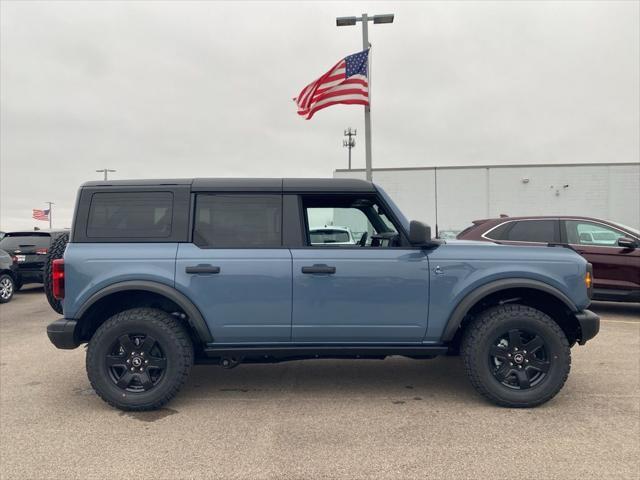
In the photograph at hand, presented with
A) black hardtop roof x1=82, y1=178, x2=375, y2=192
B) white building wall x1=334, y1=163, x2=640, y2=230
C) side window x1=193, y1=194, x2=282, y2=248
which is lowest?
side window x1=193, y1=194, x2=282, y2=248

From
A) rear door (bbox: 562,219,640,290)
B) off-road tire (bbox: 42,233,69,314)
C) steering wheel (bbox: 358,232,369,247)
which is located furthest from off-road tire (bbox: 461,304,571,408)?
rear door (bbox: 562,219,640,290)

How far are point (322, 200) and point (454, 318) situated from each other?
1507mm

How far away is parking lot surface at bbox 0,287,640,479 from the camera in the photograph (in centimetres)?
267

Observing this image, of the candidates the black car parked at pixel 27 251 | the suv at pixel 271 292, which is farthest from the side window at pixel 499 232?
the black car parked at pixel 27 251

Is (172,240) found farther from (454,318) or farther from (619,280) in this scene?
(619,280)

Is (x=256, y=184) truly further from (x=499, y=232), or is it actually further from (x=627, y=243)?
(x=627, y=243)

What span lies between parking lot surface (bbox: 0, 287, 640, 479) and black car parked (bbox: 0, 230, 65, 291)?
6470 millimetres

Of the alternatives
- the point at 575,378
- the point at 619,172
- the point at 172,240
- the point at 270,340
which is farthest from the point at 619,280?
the point at 619,172

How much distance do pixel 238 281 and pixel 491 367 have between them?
2209 mm

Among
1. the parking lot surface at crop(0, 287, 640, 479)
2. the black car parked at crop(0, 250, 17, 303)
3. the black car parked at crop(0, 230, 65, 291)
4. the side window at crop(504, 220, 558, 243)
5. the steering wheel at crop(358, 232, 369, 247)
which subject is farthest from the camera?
the black car parked at crop(0, 230, 65, 291)

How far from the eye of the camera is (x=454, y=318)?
3.52 metres

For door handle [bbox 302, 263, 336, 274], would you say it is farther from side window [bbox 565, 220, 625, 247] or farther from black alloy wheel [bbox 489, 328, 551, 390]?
side window [bbox 565, 220, 625, 247]

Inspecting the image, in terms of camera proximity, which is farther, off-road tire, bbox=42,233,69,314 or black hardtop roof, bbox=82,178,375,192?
off-road tire, bbox=42,233,69,314

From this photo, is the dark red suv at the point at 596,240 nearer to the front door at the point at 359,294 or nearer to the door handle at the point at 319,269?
the front door at the point at 359,294
